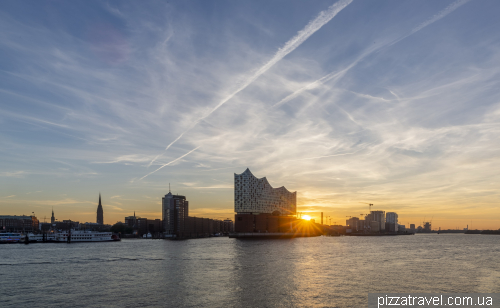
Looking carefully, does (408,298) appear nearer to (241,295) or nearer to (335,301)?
(335,301)

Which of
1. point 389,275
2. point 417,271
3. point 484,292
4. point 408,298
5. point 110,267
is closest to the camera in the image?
point 408,298

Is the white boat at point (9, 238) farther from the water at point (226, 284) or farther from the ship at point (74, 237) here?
the water at point (226, 284)

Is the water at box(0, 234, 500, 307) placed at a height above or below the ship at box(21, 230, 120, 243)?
above

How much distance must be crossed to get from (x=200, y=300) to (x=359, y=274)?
87.4ft

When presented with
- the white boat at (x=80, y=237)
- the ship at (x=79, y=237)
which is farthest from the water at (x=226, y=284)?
the white boat at (x=80, y=237)

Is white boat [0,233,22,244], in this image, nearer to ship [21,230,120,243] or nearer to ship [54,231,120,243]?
ship [21,230,120,243]

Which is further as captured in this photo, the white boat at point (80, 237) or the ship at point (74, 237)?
the ship at point (74, 237)

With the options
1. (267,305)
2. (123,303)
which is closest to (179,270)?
(123,303)

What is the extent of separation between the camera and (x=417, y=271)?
54.9 meters

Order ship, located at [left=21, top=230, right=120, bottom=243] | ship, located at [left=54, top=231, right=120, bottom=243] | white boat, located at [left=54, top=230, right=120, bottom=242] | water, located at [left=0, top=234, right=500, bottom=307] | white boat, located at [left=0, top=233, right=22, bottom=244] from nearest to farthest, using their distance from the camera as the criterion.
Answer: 1. water, located at [left=0, top=234, right=500, bottom=307]
2. white boat, located at [left=0, top=233, right=22, bottom=244]
3. ship, located at [left=54, top=231, right=120, bottom=243]
4. white boat, located at [left=54, top=230, right=120, bottom=242]
5. ship, located at [left=21, top=230, right=120, bottom=243]

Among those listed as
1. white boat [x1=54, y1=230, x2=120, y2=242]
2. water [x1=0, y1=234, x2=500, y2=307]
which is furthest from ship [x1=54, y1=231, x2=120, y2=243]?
water [x1=0, y1=234, x2=500, y2=307]

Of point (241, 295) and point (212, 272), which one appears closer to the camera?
point (241, 295)

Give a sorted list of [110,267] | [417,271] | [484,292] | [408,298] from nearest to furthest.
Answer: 1. [408,298]
2. [484,292]
3. [417,271]
4. [110,267]

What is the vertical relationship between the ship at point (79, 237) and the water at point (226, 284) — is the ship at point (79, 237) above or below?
below
